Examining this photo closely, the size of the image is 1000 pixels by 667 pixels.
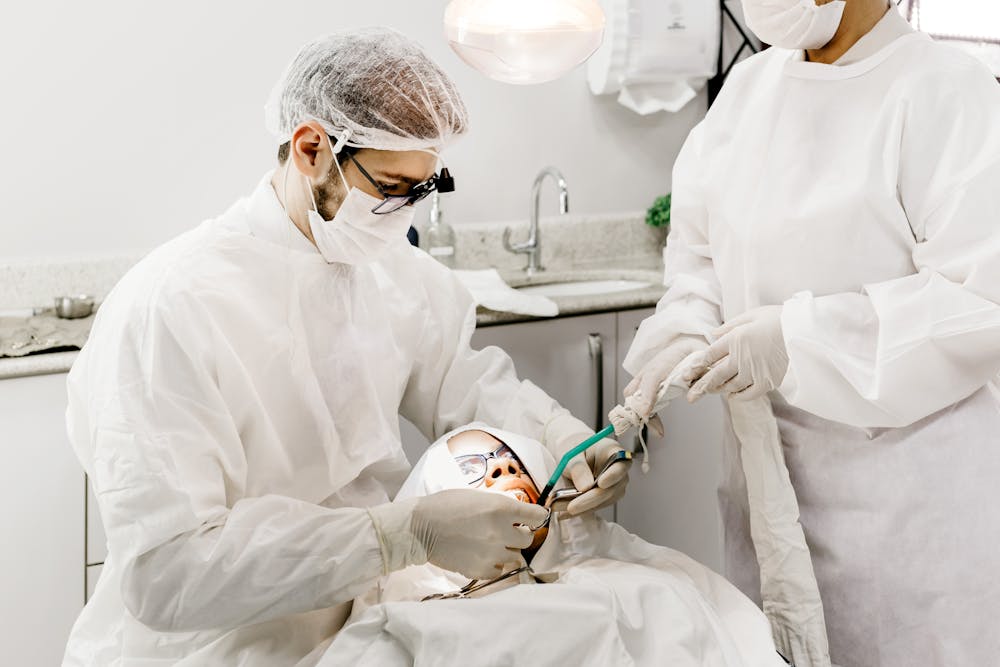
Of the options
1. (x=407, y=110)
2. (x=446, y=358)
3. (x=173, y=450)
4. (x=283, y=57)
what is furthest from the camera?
(x=283, y=57)

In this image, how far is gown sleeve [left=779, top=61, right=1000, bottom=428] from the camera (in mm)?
1378

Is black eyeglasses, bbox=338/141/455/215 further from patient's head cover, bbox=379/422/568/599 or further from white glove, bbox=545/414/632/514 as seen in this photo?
white glove, bbox=545/414/632/514

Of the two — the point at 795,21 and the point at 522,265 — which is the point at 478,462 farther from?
the point at 522,265

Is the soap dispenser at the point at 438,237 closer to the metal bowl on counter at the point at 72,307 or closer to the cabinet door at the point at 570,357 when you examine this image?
the cabinet door at the point at 570,357

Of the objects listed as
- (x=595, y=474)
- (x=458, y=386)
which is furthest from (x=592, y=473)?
(x=458, y=386)

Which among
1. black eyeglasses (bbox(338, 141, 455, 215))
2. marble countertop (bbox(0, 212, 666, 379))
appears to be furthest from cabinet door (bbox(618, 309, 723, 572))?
black eyeglasses (bbox(338, 141, 455, 215))

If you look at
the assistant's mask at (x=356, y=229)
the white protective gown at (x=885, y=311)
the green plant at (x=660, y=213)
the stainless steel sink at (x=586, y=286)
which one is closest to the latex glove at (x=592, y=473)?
the white protective gown at (x=885, y=311)

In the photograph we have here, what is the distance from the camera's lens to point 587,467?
5.44ft

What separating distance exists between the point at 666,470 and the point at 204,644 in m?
1.47

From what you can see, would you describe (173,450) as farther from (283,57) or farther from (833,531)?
(283,57)

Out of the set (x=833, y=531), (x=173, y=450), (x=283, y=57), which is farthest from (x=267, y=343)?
(x=283, y=57)

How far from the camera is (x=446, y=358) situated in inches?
73.0

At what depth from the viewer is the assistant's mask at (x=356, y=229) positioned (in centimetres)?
146

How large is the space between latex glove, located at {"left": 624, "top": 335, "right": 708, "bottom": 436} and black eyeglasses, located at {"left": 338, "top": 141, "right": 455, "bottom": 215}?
46 cm
